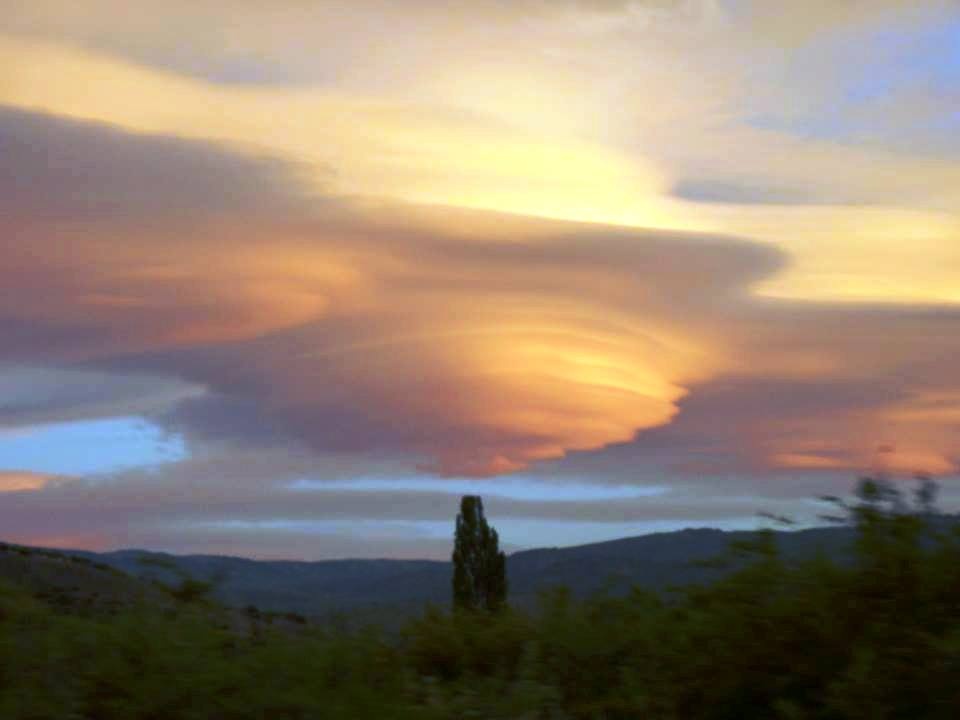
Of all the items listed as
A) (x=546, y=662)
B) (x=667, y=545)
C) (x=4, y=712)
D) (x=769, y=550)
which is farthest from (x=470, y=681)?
(x=667, y=545)

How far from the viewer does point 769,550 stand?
11.6 m

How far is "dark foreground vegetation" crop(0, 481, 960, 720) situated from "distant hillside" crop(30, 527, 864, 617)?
396mm

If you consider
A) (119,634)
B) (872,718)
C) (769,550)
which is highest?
(769,550)

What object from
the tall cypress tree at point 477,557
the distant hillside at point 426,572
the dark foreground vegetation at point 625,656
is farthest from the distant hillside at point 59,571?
the dark foreground vegetation at point 625,656

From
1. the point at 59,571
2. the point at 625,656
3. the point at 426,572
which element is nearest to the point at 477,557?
the point at 59,571

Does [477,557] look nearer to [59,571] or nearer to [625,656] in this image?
[59,571]

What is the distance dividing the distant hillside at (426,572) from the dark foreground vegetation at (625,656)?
1.30 feet

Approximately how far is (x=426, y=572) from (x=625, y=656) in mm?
143096

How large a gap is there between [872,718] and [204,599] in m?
6.07

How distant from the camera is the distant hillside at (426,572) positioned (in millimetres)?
12055

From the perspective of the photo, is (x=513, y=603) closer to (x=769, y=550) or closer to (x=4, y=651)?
(x=769, y=550)

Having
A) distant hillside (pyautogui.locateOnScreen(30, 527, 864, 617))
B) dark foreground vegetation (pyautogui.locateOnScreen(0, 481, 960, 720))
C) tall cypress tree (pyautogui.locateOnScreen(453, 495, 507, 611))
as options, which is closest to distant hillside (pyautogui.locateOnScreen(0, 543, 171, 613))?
distant hillside (pyautogui.locateOnScreen(30, 527, 864, 617))

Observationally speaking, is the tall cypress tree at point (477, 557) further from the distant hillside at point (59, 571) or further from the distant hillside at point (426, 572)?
the distant hillside at point (59, 571)

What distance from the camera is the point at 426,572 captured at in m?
153
